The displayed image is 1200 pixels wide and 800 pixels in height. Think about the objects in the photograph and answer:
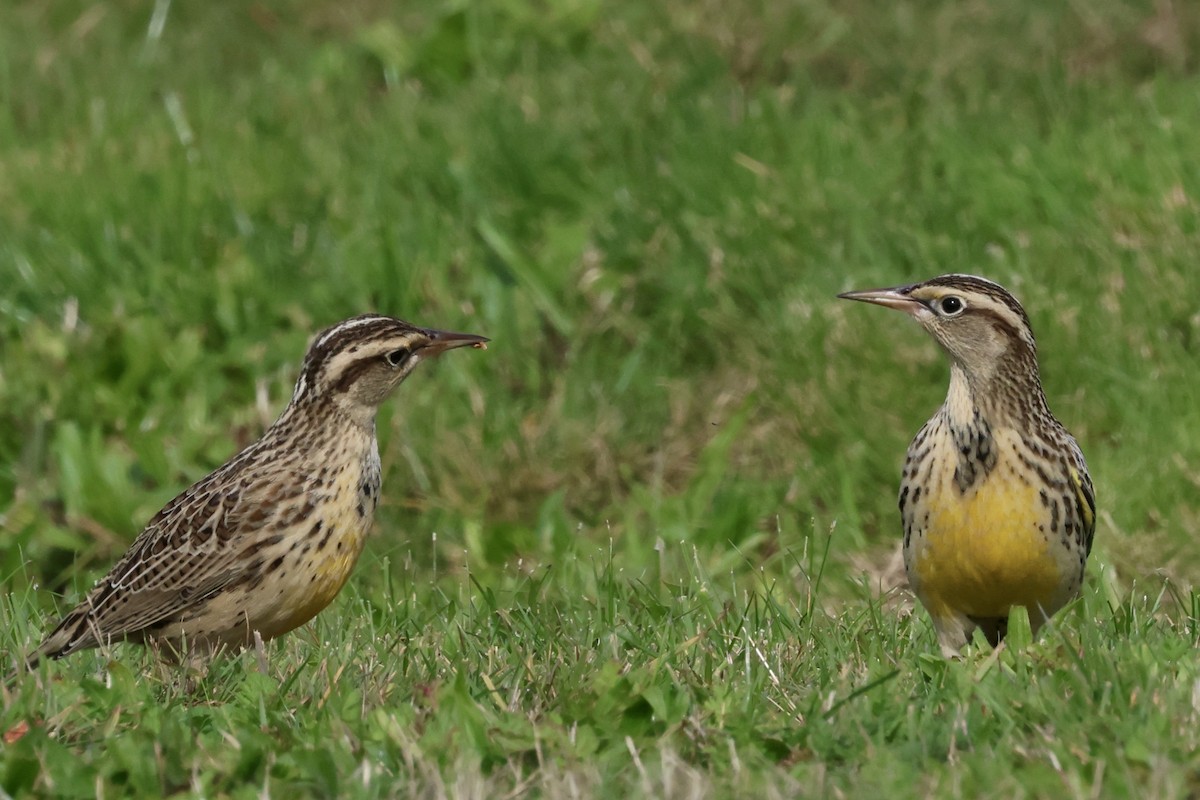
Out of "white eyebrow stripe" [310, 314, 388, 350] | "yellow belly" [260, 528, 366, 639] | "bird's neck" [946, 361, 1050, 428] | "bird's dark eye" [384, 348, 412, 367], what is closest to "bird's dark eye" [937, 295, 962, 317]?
"bird's neck" [946, 361, 1050, 428]

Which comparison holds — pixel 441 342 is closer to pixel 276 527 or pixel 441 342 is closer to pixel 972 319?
pixel 276 527

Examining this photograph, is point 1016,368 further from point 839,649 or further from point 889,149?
point 889,149

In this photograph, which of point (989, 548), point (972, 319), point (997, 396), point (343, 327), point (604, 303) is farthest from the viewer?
point (604, 303)

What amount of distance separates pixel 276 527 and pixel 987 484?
239 cm

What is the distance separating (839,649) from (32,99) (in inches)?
322

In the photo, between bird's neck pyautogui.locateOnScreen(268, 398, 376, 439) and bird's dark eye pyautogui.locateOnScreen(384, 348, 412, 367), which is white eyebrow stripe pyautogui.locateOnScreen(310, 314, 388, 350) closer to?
bird's dark eye pyautogui.locateOnScreen(384, 348, 412, 367)

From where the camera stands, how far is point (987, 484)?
685cm

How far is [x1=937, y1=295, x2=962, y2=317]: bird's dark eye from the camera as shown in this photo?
7.26 meters

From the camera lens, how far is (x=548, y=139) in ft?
38.0

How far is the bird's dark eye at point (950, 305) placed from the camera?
7262mm

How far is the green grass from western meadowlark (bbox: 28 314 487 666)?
8.2 inches

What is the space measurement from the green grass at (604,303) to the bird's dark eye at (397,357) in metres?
0.82

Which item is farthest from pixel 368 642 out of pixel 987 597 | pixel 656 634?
pixel 987 597

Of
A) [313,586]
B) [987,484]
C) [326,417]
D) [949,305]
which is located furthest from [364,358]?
[987,484]
